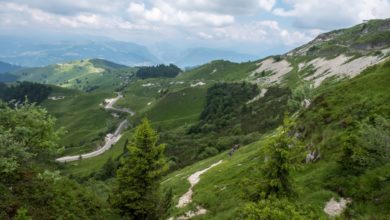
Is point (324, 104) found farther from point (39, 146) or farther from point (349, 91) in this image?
point (39, 146)

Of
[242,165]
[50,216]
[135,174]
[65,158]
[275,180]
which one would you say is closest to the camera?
[275,180]

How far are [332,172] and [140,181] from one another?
18.0m

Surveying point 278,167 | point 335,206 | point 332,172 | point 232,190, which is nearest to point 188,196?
point 232,190

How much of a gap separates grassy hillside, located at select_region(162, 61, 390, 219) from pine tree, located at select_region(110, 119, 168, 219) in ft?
17.1

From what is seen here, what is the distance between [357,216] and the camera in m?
25.6

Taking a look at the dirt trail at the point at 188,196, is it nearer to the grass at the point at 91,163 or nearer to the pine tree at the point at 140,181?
the pine tree at the point at 140,181

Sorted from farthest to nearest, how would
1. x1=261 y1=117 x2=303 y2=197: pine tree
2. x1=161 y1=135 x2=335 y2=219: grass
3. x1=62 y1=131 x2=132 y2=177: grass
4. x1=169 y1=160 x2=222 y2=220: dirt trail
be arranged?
x1=62 y1=131 x2=132 y2=177: grass
x1=169 y1=160 x2=222 y2=220: dirt trail
x1=161 y1=135 x2=335 y2=219: grass
x1=261 y1=117 x2=303 y2=197: pine tree

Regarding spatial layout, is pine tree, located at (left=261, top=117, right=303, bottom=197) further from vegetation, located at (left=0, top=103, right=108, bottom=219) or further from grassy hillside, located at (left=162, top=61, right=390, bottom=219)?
vegetation, located at (left=0, top=103, right=108, bottom=219)

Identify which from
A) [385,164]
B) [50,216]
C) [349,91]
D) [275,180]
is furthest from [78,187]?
[349,91]

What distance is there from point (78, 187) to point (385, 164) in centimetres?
2801

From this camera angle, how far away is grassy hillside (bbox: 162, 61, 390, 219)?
27.2 metres

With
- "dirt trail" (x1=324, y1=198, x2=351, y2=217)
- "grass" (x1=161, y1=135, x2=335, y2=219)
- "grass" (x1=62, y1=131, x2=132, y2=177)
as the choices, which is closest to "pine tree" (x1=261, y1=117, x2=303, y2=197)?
"grass" (x1=161, y1=135, x2=335, y2=219)

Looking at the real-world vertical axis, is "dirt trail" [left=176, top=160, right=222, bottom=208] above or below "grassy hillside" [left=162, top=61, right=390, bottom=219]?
below

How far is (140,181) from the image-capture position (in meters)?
35.2
